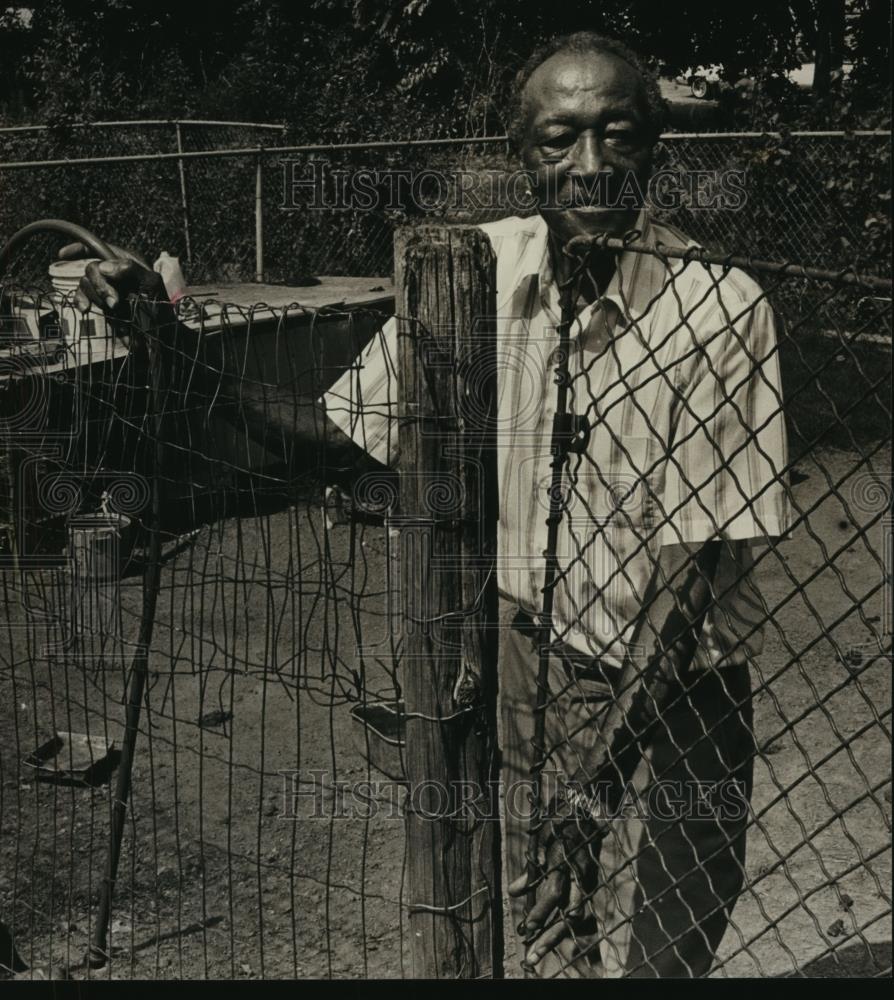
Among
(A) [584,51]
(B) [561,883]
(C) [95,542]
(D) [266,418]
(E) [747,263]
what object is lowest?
(C) [95,542]

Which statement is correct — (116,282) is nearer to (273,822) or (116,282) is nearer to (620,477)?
(620,477)

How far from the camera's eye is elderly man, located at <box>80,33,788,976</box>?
2.34 meters

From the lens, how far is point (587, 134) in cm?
263

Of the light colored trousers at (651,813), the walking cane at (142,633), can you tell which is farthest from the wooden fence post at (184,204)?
the light colored trousers at (651,813)

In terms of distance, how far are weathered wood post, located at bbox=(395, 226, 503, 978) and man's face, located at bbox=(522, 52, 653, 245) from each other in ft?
1.48

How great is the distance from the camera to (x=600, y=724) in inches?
98.9

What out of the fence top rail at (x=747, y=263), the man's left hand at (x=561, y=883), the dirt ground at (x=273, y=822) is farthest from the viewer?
the dirt ground at (x=273, y=822)

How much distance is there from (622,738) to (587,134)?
1186 mm

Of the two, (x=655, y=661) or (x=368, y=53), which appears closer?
(x=655, y=661)

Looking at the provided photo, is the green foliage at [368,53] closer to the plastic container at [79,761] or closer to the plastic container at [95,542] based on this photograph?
the plastic container at [95,542]

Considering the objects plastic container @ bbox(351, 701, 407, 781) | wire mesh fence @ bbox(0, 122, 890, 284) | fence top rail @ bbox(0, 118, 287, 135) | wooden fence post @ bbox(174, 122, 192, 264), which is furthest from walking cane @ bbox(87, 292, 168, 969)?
wooden fence post @ bbox(174, 122, 192, 264)

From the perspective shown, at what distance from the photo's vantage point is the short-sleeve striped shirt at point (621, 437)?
7.65ft

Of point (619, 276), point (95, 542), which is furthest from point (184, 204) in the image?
point (619, 276)

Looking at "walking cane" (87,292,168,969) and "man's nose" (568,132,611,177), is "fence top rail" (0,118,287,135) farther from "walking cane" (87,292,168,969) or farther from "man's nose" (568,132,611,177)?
"man's nose" (568,132,611,177)
